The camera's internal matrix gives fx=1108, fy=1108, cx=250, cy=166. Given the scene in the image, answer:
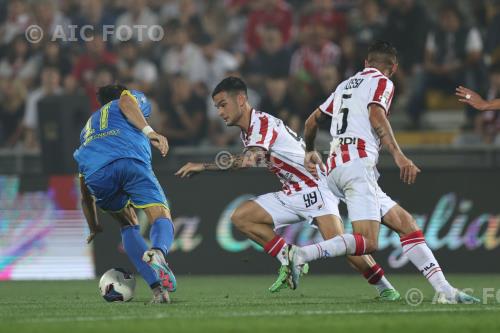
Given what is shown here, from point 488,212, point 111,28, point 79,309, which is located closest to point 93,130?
point 79,309

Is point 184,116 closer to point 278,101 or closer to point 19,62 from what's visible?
point 278,101

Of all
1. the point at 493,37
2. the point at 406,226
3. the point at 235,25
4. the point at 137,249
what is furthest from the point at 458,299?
the point at 235,25

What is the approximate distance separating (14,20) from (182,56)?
3626 millimetres

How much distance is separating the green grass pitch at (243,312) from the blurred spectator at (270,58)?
638cm

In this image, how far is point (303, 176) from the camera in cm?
1037

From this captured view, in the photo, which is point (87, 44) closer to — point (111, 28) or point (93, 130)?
point (111, 28)

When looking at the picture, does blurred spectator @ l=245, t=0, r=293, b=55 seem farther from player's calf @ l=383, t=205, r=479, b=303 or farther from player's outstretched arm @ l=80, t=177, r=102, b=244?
player's calf @ l=383, t=205, r=479, b=303

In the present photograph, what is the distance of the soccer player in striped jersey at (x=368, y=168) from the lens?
8.94 m

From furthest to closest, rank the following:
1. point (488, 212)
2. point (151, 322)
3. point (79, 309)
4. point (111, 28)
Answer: point (111, 28)
point (488, 212)
point (79, 309)
point (151, 322)

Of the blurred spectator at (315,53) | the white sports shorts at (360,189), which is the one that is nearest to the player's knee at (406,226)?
the white sports shorts at (360,189)

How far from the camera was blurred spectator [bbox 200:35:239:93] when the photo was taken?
18.1 meters

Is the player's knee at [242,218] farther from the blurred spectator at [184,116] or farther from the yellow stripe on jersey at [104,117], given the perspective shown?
the blurred spectator at [184,116]

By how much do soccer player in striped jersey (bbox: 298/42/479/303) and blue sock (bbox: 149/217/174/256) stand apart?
131 centimetres

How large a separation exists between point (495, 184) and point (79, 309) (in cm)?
759
